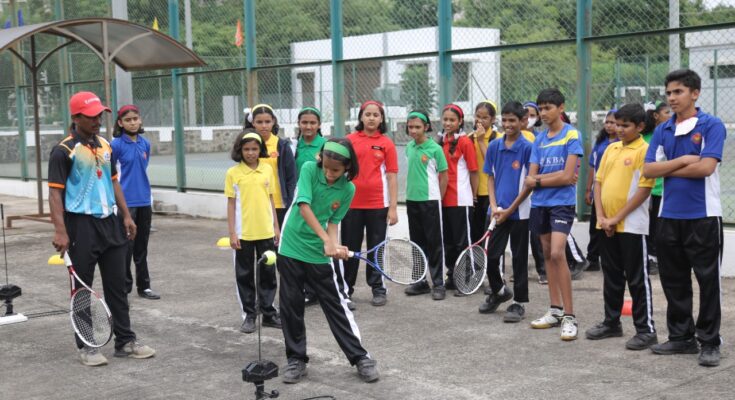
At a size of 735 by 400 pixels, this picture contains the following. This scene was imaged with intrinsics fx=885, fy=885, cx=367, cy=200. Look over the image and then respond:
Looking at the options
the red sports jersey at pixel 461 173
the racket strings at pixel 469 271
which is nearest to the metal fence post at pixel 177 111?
the red sports jersey at pixel 461 173

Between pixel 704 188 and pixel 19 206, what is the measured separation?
16167 mm

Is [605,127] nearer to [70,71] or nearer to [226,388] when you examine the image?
[226,388]

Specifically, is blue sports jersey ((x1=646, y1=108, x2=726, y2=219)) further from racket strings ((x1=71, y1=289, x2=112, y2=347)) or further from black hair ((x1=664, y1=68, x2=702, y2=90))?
racket strings ((x1=71, y1=289, x2=112, y2=347))

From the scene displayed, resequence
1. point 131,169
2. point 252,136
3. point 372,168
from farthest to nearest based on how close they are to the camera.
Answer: point 131,169
point 372,168
point 252,136

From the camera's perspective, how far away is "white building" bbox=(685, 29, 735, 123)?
10961 millimetres

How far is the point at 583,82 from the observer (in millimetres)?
10547

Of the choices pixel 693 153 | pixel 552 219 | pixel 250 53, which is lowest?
pixel 552 219

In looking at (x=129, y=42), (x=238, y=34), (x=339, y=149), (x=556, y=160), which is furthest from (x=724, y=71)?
(x=129, y=42)

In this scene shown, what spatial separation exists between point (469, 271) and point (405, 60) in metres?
5.05

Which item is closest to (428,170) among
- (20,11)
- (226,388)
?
(226,388)

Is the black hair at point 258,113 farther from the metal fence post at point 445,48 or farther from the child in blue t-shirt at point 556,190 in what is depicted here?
the metal fence post at point 445,48

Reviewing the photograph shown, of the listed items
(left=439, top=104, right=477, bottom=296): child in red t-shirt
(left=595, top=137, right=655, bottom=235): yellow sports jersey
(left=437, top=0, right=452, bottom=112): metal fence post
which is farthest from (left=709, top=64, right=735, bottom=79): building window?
(left=595, top=137, right=655, bottom=235): yellow sports jersey

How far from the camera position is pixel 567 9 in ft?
35.2

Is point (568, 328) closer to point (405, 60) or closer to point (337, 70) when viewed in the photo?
point (405, 60)
